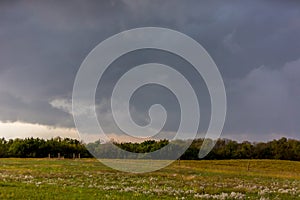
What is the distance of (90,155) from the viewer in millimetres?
168875

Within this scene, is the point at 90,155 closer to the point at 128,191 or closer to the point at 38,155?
the point at 38,155

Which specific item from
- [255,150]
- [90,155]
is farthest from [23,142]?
[255,150]

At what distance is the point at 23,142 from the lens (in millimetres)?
155625

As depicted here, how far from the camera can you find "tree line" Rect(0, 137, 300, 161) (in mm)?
153625

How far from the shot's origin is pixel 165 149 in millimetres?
155625

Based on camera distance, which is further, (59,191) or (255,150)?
(255,150)

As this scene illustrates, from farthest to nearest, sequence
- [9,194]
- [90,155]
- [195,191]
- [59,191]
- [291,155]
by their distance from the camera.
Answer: [90,155] → [291,155] → [195,191] → [59,191] → [9,194]

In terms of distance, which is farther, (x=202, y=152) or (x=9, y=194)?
(x=202, y=152)

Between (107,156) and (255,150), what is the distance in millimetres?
56199

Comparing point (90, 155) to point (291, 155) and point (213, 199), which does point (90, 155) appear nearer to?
point (291, 155)

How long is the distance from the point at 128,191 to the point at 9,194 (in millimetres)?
7755

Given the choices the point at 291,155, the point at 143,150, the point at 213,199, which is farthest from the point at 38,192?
the point at 291,155

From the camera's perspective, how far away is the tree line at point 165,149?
154m

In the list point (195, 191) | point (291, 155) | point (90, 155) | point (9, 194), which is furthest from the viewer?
point (90, 155)
